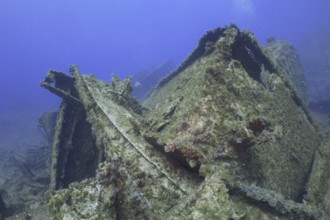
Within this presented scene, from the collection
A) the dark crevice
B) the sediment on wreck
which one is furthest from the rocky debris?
the sediment on wreck

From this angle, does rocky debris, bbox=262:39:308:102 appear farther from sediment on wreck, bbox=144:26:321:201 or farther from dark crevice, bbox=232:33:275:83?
sediment on wreck, bbox=144:26:321:201

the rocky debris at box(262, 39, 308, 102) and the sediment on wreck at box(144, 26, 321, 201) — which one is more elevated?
the rocky debris at box(262, 39, 308, 102)

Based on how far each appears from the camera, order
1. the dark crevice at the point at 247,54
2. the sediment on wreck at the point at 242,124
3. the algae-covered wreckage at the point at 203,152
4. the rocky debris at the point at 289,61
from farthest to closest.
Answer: the rocky debris at the point at 289,61, the dark crevice at the point at 247,54, the sediment on wreck at the point at 242,124, the algae-covered wreckage at the point at 203,152

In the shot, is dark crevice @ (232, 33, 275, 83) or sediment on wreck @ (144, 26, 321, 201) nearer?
sediment on wreck @ (144, 26, 321, 201)

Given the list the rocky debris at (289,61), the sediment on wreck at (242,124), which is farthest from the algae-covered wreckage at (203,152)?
the rocky debris at (289,61)

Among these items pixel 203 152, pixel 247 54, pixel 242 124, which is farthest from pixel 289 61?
pixel 203 152

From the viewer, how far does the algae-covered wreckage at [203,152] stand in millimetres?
2826

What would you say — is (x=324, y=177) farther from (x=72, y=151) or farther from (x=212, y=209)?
(x=72, y=151)

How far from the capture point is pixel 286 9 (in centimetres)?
14512

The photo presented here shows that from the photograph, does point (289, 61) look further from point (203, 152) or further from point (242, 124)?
point (203, 152)

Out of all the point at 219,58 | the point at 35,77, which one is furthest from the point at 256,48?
the point at 35,77

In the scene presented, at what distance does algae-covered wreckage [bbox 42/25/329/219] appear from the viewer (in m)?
2.83

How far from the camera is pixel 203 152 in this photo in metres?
3.38

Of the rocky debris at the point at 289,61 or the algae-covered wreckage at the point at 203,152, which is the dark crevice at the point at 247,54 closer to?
the algae-covered wreckage at the point at 203,152
